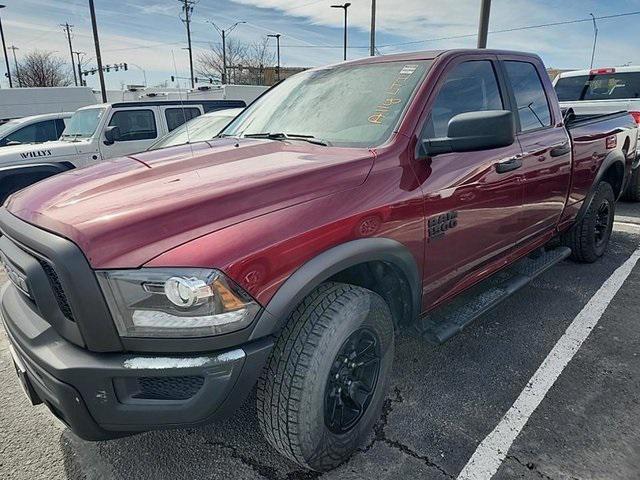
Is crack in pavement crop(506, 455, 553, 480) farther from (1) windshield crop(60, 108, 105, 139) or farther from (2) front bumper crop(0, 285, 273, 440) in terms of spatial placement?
(1) windshield crop(60, 108, 105, 139)

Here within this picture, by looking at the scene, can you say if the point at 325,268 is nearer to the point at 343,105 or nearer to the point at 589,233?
the point at 343,105

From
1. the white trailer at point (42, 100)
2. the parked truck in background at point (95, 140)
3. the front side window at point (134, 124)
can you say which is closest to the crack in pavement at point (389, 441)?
the parked truck in background at point (95, 140)

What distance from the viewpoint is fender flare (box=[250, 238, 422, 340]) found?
1.72 meters

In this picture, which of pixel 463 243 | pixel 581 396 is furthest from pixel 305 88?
pixel 581 396

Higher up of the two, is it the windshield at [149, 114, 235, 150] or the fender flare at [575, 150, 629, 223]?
the windshield at [149, 114, 235, 150]

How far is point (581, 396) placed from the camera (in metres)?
2.66

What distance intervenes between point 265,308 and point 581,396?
2.03 meters

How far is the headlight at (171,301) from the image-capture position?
5.14 feet

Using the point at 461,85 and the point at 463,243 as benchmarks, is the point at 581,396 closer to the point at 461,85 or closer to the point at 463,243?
the point at 463,243

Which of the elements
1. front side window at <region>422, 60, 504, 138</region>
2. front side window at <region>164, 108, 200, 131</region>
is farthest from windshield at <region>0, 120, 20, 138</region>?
front side window at <region>422, 60, 504, 138</region>

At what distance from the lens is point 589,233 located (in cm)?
450

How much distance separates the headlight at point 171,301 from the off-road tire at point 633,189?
7263 mm

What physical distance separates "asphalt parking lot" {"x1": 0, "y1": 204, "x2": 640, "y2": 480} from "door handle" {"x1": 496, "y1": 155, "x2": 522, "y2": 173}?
122cm

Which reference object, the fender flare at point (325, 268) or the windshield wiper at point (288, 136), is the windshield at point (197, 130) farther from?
the fender flare at point (325, 268)
